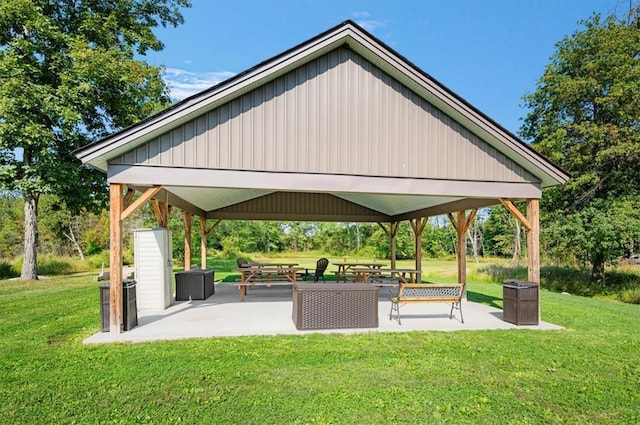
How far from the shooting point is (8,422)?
3.17 metres

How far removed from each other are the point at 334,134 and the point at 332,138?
9 centimetres

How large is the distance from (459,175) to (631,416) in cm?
458

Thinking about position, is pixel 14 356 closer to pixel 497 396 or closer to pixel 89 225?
pixel 497 396

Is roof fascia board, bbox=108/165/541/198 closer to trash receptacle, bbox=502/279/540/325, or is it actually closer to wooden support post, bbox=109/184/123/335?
wooden support post, bbox=109/184/123/335

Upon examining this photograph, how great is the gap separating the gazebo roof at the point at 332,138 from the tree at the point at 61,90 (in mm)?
9473

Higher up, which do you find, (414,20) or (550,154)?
(414,20)

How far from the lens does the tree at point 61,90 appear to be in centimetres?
1301

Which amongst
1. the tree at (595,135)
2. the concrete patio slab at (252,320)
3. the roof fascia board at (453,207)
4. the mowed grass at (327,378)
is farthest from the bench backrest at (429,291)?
the tree at (595,135)

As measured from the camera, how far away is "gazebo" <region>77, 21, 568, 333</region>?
6125 millimetres

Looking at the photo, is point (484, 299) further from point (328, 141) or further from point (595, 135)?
point (595, 135)

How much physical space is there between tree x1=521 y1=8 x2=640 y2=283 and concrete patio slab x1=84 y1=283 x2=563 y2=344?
8.24 metres

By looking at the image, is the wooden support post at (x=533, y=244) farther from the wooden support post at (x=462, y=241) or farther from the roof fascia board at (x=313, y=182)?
the wooden support post at (x=462, y=241)

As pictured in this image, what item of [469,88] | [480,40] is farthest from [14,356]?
[469,88]

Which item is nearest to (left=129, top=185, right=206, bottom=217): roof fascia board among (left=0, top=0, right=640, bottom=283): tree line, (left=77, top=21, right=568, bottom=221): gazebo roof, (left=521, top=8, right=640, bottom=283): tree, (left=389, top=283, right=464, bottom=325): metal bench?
(left=77, top=21, right=568, bottom=221): gazebo roof
